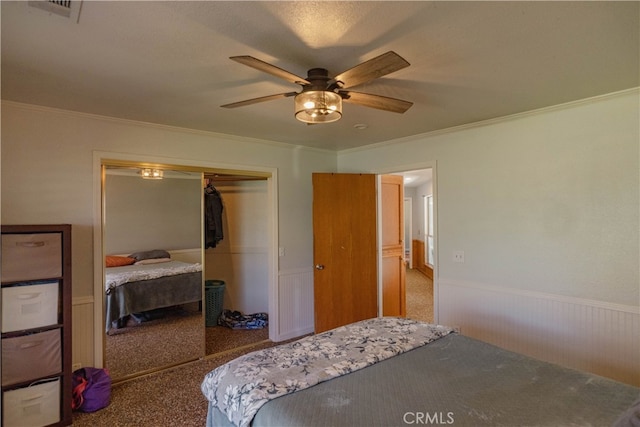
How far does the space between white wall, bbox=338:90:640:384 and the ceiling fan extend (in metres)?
1.48

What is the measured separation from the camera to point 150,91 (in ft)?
7.71

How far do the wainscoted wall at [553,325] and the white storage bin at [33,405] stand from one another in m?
3.32

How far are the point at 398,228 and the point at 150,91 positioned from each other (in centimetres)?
355

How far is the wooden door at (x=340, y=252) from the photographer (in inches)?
159

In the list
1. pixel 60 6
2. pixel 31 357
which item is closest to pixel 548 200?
pixel 60 6

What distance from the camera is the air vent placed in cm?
138

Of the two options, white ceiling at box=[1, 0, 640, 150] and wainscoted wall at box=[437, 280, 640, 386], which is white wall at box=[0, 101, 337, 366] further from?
wainscoted wall at box=[437, 280, 640, 386]

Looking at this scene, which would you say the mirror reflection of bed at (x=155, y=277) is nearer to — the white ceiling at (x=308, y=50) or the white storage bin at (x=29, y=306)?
the white storage bin at (x=29, y=306)

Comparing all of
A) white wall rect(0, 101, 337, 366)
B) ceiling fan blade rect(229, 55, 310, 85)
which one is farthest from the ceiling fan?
white wall rect(0, 101, 337, 366)

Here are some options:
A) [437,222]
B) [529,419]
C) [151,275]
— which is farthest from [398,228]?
[529,419]

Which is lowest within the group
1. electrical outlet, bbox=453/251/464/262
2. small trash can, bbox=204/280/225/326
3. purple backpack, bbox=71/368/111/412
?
purple backpack, bbox=71/368/111/412

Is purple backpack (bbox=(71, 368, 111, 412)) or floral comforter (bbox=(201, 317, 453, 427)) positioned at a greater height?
floral comforter (bbox=(201, 317, 453, 427))

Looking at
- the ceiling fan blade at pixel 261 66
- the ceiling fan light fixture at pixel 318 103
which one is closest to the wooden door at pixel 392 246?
the ceiling fan light fixture at pixel 318 103

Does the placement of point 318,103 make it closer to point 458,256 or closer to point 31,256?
A: point 31,256
